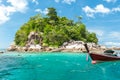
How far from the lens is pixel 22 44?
118562mm

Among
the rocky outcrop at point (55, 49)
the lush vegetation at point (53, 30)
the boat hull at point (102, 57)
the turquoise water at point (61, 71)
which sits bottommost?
the turquoise water at point (61, 71)

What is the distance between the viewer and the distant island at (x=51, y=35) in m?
108

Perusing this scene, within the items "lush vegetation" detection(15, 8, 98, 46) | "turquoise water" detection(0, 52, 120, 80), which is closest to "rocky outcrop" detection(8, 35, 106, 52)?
"lush vegetation" detection(15, 8, 98, 46)

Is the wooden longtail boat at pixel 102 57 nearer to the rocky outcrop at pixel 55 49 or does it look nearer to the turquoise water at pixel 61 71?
the turquoise water at pixel 61 71

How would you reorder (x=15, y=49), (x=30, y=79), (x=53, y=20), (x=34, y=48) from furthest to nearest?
(x=53, y=20), (x=15, y=49), (x=34, y=48), (x=30, y=79)

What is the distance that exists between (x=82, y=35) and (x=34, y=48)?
101ft

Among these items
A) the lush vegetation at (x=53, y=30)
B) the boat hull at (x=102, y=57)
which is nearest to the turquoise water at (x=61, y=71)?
the boat hull at (x=102, y=57)

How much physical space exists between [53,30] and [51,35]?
8.80 ft

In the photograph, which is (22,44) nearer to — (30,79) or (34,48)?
(34,48)

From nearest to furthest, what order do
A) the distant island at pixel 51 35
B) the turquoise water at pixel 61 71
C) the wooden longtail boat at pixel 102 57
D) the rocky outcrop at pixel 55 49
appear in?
the turquoise water at pixel 61 71, the wooden longtail boat at pixel 102 57, the rocky outcrop at pixel 55 49, the distant island at pixel 51 35

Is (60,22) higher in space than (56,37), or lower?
higher

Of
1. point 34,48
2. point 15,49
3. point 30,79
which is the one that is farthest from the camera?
point 15,49

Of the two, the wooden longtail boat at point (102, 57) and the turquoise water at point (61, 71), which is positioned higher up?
the wooden longtail boat at point (102, 57)

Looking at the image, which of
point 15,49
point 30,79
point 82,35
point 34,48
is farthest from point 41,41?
point 30,79
